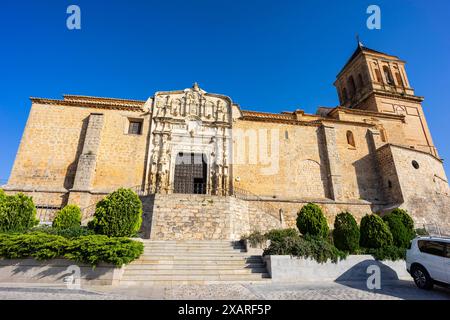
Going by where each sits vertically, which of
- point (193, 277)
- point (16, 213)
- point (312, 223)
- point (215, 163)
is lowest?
point (193, 277)

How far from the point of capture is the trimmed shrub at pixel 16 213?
8.80m

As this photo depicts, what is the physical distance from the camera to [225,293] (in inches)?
232

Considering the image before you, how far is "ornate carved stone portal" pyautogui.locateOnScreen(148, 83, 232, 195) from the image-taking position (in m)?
16.7

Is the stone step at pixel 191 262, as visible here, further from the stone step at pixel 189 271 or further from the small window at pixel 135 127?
the small window at pixel 135 127

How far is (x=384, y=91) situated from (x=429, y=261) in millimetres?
24208

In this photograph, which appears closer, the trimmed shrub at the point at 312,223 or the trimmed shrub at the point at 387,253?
the trimmed shrub at the point at 387,253

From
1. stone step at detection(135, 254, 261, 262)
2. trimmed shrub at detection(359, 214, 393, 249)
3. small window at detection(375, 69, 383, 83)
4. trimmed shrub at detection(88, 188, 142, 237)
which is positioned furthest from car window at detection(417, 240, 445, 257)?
small window at detection(375, 69, 383, 83)

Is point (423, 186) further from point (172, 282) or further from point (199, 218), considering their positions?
point (172, 282)

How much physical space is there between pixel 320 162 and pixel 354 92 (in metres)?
14.6

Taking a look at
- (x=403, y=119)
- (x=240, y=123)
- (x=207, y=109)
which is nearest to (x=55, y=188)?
(x=207, y=109)

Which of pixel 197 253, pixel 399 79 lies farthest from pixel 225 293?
pixel 399 79

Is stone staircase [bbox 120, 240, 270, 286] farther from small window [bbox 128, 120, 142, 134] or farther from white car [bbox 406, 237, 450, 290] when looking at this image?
small window [bbox 128, 120, 142, 134]

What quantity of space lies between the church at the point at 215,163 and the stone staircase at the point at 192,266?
315 cm

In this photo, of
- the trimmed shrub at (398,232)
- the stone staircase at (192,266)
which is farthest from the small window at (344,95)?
the stone staircase at (192,266)
